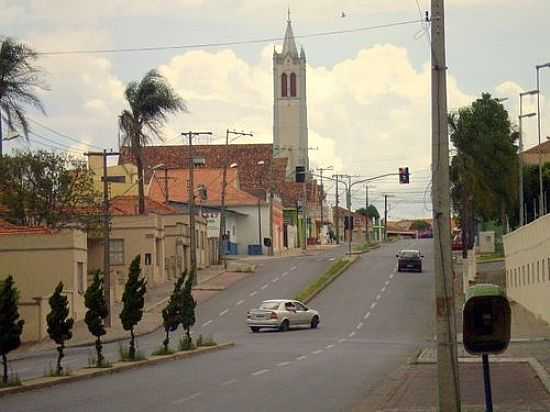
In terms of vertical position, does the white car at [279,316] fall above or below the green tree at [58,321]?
below

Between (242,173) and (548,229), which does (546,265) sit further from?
(242,173)

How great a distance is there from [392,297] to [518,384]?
145 feet

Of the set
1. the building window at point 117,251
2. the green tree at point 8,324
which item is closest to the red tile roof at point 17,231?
the building window at point 117,251

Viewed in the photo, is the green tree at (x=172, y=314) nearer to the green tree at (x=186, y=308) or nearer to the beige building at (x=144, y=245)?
the green tree at (x=186, y=308)

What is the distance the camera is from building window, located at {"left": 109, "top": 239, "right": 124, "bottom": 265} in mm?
72625

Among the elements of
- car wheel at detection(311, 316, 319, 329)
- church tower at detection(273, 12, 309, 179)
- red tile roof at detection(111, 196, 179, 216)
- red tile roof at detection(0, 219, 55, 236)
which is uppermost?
church tower at detection(273, 12, 309, 179)

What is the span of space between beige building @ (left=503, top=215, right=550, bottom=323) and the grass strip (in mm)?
11156

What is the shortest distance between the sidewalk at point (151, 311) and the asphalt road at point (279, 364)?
163cm

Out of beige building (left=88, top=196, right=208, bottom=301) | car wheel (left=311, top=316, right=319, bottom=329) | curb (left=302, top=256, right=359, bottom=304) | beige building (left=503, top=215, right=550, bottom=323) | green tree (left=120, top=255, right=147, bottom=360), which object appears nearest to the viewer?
green tree (left=120, top=255, right=147, bottom=360)

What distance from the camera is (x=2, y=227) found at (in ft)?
186

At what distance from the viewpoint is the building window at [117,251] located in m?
72.6

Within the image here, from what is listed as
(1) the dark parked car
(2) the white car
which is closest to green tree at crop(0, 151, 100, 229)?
(2) the white car

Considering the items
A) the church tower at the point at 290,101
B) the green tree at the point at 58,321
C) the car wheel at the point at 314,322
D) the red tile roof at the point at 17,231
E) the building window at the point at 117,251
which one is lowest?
the car wheel at the point at 314,322

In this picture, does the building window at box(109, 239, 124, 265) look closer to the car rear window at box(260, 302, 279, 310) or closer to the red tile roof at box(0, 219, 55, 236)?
the red tile roof at box(0, 219, 55, 236)
